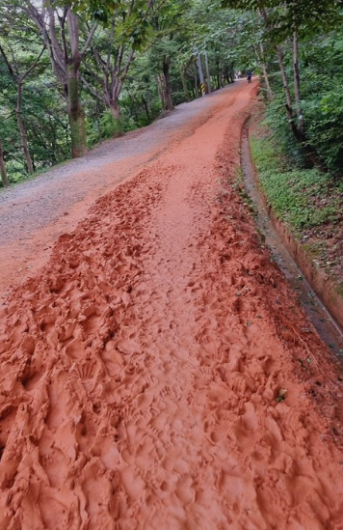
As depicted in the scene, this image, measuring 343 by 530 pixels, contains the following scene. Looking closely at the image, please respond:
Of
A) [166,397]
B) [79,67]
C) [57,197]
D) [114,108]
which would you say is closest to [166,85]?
[114,108]

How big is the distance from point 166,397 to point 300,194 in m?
5.41

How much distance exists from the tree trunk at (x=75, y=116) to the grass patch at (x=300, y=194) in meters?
8.75

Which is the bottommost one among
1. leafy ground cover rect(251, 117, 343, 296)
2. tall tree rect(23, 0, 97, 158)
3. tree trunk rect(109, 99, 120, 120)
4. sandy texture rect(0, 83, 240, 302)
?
leafy ground cover rect(251, 117, 343, 296)

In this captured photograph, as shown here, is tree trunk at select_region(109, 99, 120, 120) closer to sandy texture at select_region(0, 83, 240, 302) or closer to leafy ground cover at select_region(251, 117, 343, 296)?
sandy texture at select_region(0, 83, 240, 302)

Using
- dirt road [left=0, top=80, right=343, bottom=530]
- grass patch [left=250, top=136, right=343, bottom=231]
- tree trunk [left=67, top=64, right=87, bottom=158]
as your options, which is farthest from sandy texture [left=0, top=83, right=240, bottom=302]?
grass patch [left=250, top=136, right=343, bottom=231]

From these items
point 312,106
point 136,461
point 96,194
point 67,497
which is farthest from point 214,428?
point 96,194

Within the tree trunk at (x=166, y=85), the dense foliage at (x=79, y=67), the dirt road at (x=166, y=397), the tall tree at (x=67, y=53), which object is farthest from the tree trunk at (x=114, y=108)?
the dirt road at (x=166, y=397)

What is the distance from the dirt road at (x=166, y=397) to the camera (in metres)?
2.38

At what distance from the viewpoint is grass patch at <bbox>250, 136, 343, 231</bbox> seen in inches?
242

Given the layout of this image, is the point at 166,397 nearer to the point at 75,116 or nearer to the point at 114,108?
the point at 75,116

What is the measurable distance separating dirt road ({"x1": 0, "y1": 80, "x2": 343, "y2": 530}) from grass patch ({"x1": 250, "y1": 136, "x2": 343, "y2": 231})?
60.3 inches

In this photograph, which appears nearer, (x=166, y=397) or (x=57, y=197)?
(x=166, y=397)

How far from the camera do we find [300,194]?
7.10 m

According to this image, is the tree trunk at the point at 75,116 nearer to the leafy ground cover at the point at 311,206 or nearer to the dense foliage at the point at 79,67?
the dense foliage at the point at 79,67
